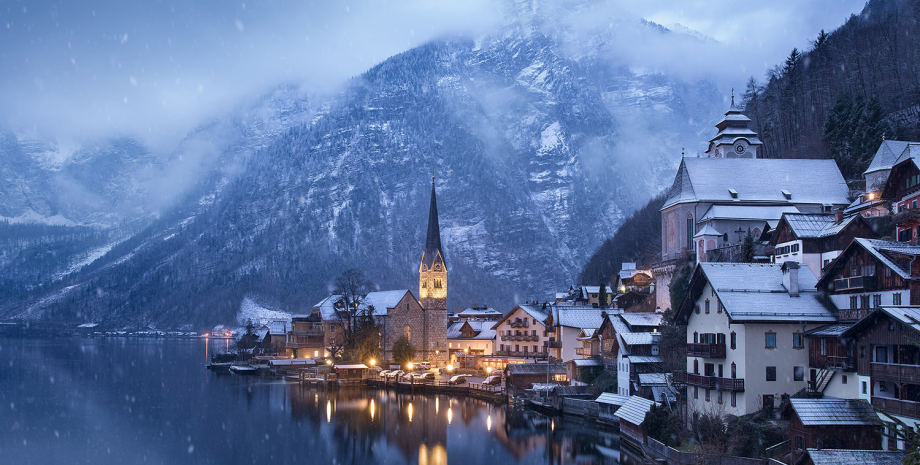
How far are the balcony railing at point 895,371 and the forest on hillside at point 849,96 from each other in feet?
133

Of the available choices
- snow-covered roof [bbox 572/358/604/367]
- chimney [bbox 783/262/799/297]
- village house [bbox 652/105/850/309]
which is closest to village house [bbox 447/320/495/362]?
village house [bbox 652/105/850/309]

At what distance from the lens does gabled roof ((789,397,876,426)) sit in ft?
93.3

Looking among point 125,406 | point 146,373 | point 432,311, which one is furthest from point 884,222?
point 146,373

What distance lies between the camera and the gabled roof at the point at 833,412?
28.4 m

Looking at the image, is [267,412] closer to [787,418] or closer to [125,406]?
[125,406]

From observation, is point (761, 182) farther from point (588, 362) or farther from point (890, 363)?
point (890, 363)

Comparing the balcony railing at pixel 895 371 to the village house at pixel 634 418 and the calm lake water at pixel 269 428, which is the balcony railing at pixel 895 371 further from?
the calm lake water at pixel 269 428

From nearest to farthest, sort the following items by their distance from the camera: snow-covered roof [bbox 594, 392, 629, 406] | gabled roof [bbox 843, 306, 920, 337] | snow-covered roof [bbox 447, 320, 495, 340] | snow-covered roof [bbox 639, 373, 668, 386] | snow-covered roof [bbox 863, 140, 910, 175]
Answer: gabled roof [bbox 843, 306, 920, 337]
snow-covered roof [bbox 639, 373, 668, 386]
snow-covered roof [bbox 594, 392, 629, 406]
snow-covered roof [bbox 863, 140, 910, 175]
snow-covered roof [bbox 447, 320, 495, 340]

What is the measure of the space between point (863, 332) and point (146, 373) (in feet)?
276

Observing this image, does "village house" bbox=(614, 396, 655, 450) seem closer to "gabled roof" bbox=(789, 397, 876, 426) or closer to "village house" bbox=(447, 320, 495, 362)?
"gabled roof" bbox=(789, 397, 876, 426)

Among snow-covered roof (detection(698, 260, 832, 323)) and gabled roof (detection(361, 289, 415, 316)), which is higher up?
snow-covered roof (detection(698, 260, 832, 323))

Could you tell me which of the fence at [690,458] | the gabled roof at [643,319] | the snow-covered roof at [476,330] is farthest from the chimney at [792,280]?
the snow-covered roof at [476,330]

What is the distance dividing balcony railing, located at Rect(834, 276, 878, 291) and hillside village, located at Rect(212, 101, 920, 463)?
0.07m

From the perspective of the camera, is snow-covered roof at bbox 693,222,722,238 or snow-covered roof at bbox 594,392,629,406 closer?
snow-covered roof at bbox 594,392,629,406
